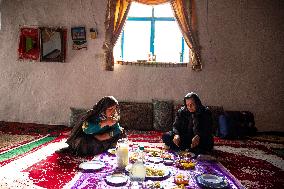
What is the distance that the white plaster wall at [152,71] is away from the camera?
6.18 meters

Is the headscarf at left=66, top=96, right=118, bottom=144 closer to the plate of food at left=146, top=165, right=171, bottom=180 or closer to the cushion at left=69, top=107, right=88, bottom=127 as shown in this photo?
the plate of food at left=146, top=165, right=171, bottom=180

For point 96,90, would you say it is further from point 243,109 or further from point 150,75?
point 243,109

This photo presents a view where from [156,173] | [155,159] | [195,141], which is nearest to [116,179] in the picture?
[156,173]

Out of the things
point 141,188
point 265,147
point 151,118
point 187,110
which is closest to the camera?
point 141,188

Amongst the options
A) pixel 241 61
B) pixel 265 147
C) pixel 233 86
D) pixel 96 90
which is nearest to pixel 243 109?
pixel 233 86

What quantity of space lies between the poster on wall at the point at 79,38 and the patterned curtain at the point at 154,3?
1.58 feet

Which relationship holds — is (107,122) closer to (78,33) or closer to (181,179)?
(181,179)

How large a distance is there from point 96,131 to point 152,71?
2.74 m

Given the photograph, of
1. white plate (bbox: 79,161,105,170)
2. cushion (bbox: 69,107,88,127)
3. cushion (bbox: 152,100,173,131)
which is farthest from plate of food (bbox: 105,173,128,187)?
cushion (bbox: 69,107,88,127)

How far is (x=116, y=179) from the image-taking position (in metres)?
2.58

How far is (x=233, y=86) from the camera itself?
625cm

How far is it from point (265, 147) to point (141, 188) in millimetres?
3284

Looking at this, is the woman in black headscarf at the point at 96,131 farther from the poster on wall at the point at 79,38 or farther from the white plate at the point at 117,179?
the poster on wall at the point at 79,38

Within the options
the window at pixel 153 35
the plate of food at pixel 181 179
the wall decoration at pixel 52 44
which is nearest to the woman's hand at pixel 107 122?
the plate of food at pixel 181 179
